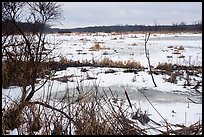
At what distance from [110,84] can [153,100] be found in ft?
4.90

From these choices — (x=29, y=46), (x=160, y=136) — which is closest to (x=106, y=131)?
(x=160, y=136)

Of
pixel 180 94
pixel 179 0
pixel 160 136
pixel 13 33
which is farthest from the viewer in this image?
pixel 180 94

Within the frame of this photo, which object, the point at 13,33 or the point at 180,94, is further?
the point at 180,94

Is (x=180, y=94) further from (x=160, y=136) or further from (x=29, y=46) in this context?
(x=160, y=136)

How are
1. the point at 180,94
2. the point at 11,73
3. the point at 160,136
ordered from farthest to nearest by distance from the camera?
the point at 180,94 → the point at 11,73 → the point at 160,136

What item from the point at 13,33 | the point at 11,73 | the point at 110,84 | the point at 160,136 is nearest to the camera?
→ the point at 160,136

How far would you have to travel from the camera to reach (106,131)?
2506mm

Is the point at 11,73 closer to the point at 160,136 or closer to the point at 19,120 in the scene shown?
the point at 19,120

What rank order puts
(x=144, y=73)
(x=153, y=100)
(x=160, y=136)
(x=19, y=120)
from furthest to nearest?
(x=144, y=73) → (x=153, y=100) → (x=19, y=120) → (x=160, y=136)

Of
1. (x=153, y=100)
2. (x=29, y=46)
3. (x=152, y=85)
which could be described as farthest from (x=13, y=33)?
(x=152, y=85)

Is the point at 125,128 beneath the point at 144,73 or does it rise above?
above

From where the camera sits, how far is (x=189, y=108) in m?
5.68

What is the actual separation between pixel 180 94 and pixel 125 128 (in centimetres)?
505

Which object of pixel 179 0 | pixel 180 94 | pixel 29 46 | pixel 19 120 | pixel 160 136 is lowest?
pixel 180 94
